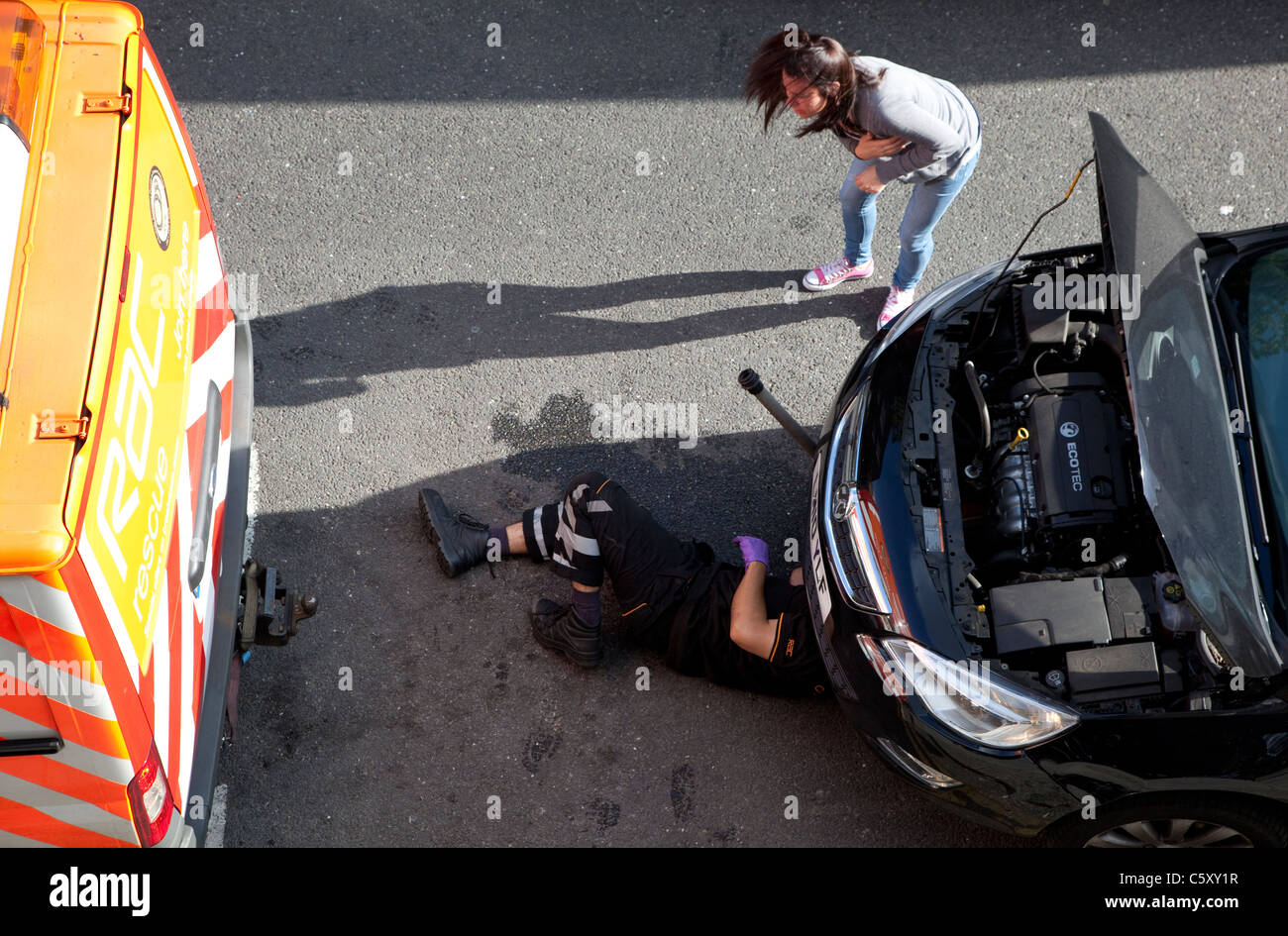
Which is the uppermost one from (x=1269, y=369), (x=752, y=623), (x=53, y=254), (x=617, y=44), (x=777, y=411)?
(x=617, y=44)

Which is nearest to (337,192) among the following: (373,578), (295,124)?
(295,124)

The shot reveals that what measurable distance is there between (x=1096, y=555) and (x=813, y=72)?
6.59ft

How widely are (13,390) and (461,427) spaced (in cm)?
240

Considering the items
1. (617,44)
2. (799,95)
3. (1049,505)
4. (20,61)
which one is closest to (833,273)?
(799,95)

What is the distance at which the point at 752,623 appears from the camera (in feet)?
14.3

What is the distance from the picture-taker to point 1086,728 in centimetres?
362

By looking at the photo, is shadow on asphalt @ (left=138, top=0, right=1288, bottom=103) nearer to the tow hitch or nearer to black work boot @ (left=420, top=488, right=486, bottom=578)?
black work boot @ (left=420, top=488, right=486, bottom=578)

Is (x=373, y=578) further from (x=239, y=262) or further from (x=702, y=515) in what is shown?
(x=239, y=262)

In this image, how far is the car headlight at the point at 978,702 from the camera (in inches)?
144

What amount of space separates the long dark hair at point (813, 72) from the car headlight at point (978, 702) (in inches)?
80.5

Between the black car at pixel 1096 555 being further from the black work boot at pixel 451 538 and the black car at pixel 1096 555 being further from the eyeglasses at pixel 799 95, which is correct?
the black work boot at pixel 451 538

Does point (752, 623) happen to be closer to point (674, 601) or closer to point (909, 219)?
point (674, 601)

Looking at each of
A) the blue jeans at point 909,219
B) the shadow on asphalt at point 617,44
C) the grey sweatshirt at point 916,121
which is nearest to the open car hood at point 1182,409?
the grey sweatshirt at point 916,121
